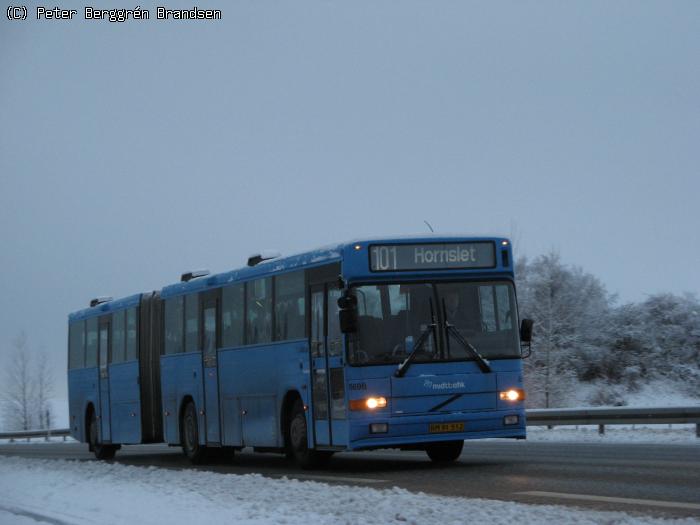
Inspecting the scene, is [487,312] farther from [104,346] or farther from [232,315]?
[104,346]

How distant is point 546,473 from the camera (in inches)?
616

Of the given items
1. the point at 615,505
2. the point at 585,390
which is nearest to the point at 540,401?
the point at 585,390

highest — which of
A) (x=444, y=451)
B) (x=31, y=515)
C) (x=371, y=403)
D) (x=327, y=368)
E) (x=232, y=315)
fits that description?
(x=232, y=315)

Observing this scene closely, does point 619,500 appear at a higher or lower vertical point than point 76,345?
lower

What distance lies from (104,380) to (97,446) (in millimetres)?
1711

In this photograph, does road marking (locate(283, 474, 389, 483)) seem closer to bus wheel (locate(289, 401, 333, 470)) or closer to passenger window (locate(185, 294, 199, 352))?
bus wheel (locate(289, 401, 333, 470))

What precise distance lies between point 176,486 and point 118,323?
14.3m

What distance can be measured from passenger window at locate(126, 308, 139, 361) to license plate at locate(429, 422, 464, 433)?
38.5 feet

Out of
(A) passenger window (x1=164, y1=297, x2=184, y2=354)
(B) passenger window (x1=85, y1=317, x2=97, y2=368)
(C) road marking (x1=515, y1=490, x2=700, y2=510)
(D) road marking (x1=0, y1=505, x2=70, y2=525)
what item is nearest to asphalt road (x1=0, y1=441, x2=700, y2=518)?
(C) road marking (x1=515, y1=490, x2=700, y2=510)

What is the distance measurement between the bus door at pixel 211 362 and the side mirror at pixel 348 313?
615 centimetres

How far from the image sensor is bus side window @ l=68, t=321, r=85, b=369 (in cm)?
3177

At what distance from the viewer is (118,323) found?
→ 29.0 metres

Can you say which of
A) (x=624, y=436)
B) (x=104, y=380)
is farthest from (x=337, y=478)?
(x=104, y=380)

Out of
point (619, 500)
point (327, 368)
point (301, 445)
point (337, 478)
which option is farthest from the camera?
point (301, 445)
